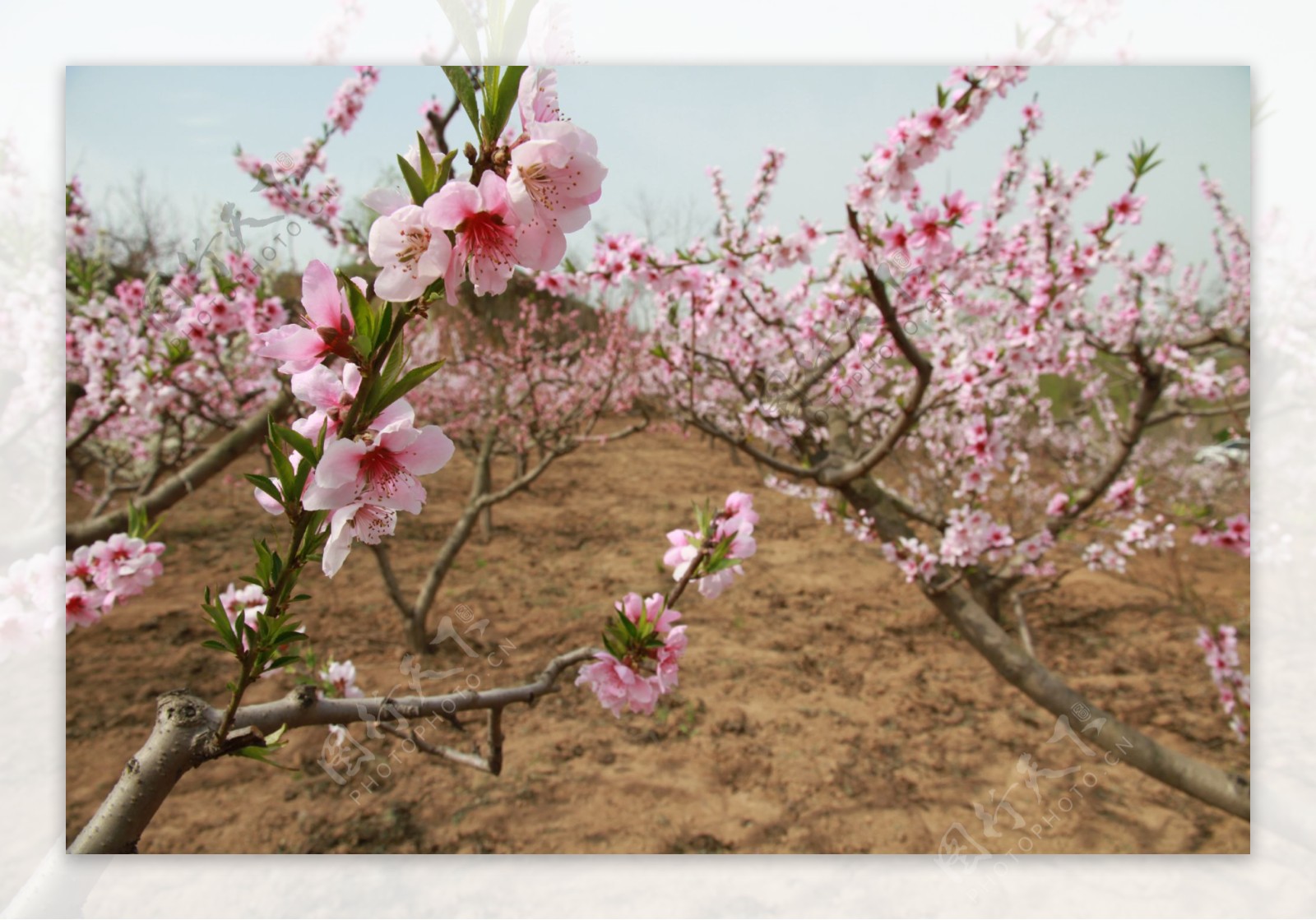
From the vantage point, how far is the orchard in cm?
39

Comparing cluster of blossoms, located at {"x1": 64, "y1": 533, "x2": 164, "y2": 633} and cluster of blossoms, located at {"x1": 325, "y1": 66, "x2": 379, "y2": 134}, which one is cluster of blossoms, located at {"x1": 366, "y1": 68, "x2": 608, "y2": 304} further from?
cluster of blossoms, located at {"x1": 325, "y1": 66, "x2": 379, "y2": 134}

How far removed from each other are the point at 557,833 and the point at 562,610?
3.40 feet

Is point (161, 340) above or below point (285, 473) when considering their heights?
above

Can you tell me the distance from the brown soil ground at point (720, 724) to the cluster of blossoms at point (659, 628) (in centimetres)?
88

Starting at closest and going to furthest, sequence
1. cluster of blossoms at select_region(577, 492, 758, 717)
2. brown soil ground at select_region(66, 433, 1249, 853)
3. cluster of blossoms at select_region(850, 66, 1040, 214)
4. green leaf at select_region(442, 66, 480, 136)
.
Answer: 1. green leaf at select_region(442, 66, 480, 136)
2. cluster of blossoms at select_region(577, 492, 758, 717)
3. cluster of blossoms at select_region(850, 66, 1040, 214)
4. brown soil ground at select_region(66, 433, 1249, 853)

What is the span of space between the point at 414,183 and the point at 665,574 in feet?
8.17

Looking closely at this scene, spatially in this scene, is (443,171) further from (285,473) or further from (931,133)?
(931,133)

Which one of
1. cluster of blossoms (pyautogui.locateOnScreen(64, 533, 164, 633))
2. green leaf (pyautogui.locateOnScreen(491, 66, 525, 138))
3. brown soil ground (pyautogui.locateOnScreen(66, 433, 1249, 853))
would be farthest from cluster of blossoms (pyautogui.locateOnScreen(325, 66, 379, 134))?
green leaf (pyautogui.locateOnScreen(491, 66, 525, 138))

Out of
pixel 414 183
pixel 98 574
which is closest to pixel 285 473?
pixel 414 183

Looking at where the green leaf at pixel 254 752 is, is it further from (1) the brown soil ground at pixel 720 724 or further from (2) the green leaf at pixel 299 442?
(1) the brown soil ground at pixel 720 724

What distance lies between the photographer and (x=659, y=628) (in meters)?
0.83

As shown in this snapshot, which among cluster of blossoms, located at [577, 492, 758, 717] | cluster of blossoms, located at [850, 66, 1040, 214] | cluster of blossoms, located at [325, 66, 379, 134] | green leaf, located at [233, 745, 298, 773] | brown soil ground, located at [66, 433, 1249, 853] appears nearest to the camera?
green leaf, located at [233, 745, 298, 773]

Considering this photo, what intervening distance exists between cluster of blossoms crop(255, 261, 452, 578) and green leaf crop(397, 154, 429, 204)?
61mm

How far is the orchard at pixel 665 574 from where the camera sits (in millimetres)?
394
